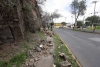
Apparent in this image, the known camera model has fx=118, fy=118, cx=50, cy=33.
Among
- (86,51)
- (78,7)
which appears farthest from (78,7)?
(86,51)

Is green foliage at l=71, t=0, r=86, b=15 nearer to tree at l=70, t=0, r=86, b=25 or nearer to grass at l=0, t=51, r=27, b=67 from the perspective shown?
tree at l=70, t=0, r=86, b=25

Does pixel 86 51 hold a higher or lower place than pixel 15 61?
lower

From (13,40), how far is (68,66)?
13.9 ft

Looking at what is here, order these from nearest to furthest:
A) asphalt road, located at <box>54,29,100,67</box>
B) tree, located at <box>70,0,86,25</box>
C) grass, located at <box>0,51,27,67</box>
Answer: grass, located at <box>0,51,27,67</box>
asphalt road, located at <box>54,29,100,67</box>
tree, located at <box>70,0,86,25</box>

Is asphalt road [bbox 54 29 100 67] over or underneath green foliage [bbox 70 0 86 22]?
underneath

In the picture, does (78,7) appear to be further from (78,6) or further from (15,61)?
(15,61)

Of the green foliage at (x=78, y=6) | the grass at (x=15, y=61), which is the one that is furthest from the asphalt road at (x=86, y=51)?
the green foliage at (x=78, y=6)

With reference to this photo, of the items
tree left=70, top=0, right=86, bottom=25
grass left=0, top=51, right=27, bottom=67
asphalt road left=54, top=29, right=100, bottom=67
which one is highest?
tree left=70, top=0, right=86, bottom=25

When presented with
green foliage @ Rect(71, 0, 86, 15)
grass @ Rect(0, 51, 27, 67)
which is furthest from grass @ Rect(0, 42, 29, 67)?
green foliage @ Rect(71, 0, 86, 15)

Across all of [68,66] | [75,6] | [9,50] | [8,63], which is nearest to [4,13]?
[9,50]

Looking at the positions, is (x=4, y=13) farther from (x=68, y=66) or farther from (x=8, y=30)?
(x=68, y=66)

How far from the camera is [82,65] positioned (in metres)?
5.84

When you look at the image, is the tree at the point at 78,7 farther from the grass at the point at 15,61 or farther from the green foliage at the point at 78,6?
the grass at the point at 15,61

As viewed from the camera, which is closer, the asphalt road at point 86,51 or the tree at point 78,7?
the asphalt road at point 86,51
